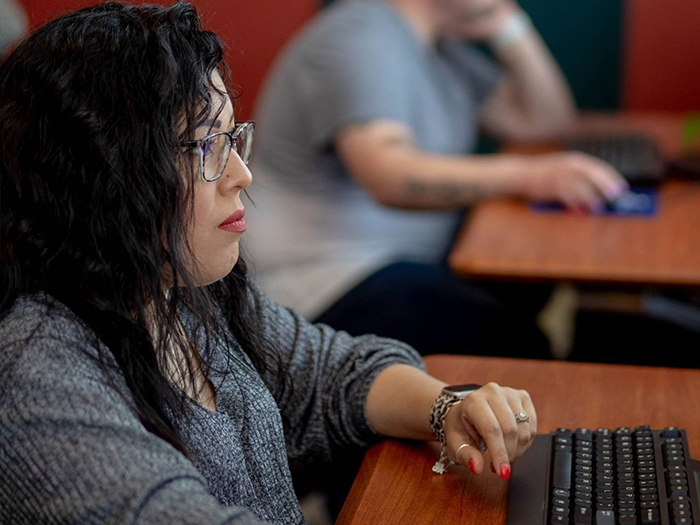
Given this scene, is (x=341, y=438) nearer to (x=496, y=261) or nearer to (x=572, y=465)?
(x=572, y=465)

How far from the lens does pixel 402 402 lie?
1.02 meters

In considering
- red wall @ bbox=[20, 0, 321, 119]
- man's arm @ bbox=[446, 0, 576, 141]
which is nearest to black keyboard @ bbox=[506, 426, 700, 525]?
man's arm @ bbox=[446, 0, 576, 141]

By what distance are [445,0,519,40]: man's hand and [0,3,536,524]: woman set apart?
4.62ft

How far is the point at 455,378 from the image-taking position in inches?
44.5

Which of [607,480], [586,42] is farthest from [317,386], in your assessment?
[586,42]

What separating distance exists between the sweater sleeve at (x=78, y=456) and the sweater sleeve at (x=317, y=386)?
0.37 metres

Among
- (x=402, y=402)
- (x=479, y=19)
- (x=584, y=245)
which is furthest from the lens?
(x=479, y=19)

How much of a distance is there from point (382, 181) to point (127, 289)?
1079 mm

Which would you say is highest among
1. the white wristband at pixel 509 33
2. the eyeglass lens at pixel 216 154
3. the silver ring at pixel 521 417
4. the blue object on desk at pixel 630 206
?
the eyeglass lens at pixel 216 154

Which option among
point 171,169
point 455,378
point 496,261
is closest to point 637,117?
point 496,261

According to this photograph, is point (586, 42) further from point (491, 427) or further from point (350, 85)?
point (491, 427)

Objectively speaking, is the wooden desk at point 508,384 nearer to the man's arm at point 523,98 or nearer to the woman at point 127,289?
the woman at point 127,289

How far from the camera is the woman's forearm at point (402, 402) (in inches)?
39.1

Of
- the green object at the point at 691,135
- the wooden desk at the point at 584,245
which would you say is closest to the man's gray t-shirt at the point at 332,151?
the wooden desk at the point at 584,245
